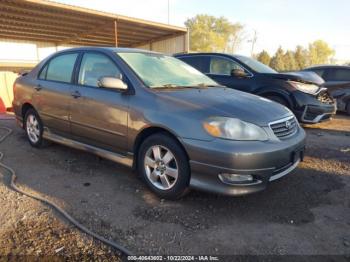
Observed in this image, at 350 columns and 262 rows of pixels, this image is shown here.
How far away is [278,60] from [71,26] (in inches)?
1672

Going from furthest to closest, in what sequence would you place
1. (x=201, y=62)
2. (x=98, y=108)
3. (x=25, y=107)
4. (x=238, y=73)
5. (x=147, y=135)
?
(x=201, y=62) → (x=238, y=73) → (x=25, y=107) → (x=98, y=108) → (x=147, y=135)

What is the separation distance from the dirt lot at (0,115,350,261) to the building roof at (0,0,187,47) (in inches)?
553

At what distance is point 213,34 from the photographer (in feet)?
192

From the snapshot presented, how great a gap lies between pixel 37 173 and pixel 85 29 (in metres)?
20.8

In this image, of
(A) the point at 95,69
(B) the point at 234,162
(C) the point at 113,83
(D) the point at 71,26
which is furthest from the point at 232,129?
(D) the point at 71,26

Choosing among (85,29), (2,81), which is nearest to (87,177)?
(2,81)

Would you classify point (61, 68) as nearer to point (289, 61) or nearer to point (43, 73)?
point (43, 73)

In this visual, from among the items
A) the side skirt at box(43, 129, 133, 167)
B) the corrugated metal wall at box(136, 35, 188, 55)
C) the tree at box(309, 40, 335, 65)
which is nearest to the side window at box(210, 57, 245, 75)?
the side skirt at box(43, 129, 133, 167)

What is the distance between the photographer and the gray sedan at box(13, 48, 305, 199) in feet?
9.93

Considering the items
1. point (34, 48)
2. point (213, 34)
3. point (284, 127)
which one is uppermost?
point (213, 34)

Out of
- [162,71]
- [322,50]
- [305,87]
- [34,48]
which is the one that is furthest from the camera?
[322,50]

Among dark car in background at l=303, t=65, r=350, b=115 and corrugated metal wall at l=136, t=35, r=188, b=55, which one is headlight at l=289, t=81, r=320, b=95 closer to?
dark car in background at l=303, t=65, r=350, b=115

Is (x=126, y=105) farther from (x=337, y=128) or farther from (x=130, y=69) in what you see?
(x=337, y=128)

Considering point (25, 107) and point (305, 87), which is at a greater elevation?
point (305, 87)
